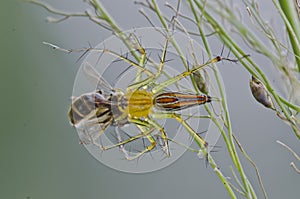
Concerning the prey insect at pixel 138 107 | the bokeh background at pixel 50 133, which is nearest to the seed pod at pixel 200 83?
the prey insect at pixel 138 107

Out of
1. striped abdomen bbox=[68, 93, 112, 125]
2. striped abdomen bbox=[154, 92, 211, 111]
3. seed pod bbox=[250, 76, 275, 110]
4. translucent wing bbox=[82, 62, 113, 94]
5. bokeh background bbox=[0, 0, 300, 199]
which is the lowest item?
seed pod bbox=[250, 76, 275, 110]

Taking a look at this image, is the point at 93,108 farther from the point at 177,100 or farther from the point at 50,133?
the point at 50,133

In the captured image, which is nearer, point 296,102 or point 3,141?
point 296,102

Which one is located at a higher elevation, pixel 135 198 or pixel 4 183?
pixel 4 183

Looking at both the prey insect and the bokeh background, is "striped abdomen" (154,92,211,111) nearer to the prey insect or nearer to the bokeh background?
the prey insect

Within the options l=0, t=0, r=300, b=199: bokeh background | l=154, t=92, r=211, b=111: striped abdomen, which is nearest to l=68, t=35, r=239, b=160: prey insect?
l=154, t=92, r=211, b=111: striped abdomen

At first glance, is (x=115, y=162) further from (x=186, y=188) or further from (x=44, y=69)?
(x=44, y=69)

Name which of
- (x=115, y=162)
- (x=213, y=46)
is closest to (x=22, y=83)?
(x=213, y=46)

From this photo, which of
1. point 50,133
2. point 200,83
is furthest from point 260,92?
point 50,133
